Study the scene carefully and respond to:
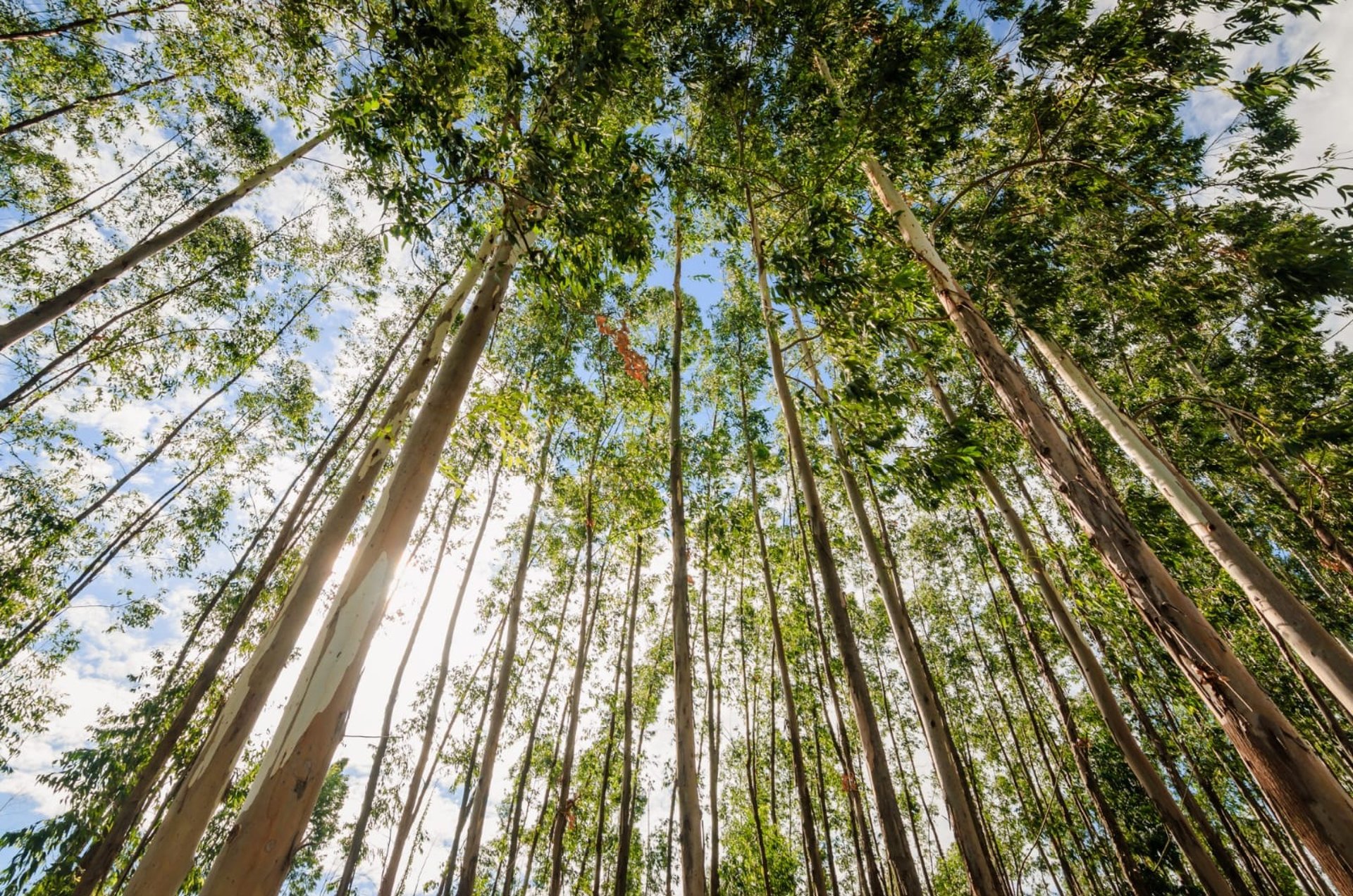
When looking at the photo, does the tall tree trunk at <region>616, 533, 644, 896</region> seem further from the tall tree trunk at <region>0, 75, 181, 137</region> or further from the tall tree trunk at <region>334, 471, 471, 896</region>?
the tall tree trunk at <region>0, 75, 181, 137</region>

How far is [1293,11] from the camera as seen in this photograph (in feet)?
13.1

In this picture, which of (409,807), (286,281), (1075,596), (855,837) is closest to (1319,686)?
(1075,596)

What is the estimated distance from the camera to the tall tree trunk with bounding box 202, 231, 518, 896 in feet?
4.33

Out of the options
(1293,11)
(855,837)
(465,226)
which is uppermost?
(1293,11)

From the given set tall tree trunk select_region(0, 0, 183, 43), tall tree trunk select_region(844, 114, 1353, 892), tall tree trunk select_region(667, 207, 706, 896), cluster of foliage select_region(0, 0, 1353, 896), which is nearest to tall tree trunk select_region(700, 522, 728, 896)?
cluster of foliage select_region(0, 0, 1353, 896)

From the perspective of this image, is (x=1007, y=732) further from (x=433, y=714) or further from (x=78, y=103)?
(x=78, y=103)

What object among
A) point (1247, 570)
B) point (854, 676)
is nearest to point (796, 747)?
point (854, 676)

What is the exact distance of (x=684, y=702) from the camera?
13.0 ft

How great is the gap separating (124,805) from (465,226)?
9.91 meters

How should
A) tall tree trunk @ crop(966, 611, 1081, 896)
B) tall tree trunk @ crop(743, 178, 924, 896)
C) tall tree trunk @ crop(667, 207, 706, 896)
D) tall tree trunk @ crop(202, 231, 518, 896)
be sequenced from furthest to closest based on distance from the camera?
tall tree trunk @ crop(966, 611, 1081, 896), tall tree trunk @ crop(667, 207, 706, 896), tall tree trunk @ crop(743, 178, 924, 896), tall tree trunk @ crop(202, 231, 518, 896)

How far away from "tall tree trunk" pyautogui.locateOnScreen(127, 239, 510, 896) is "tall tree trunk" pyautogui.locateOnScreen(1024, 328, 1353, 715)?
18.2 feet

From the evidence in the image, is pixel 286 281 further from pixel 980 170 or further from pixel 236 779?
pixel 980 170

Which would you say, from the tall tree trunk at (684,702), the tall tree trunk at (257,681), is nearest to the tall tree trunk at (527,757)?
the tall tree trunk at (684,702)

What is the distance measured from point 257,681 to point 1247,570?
20.7 feet
